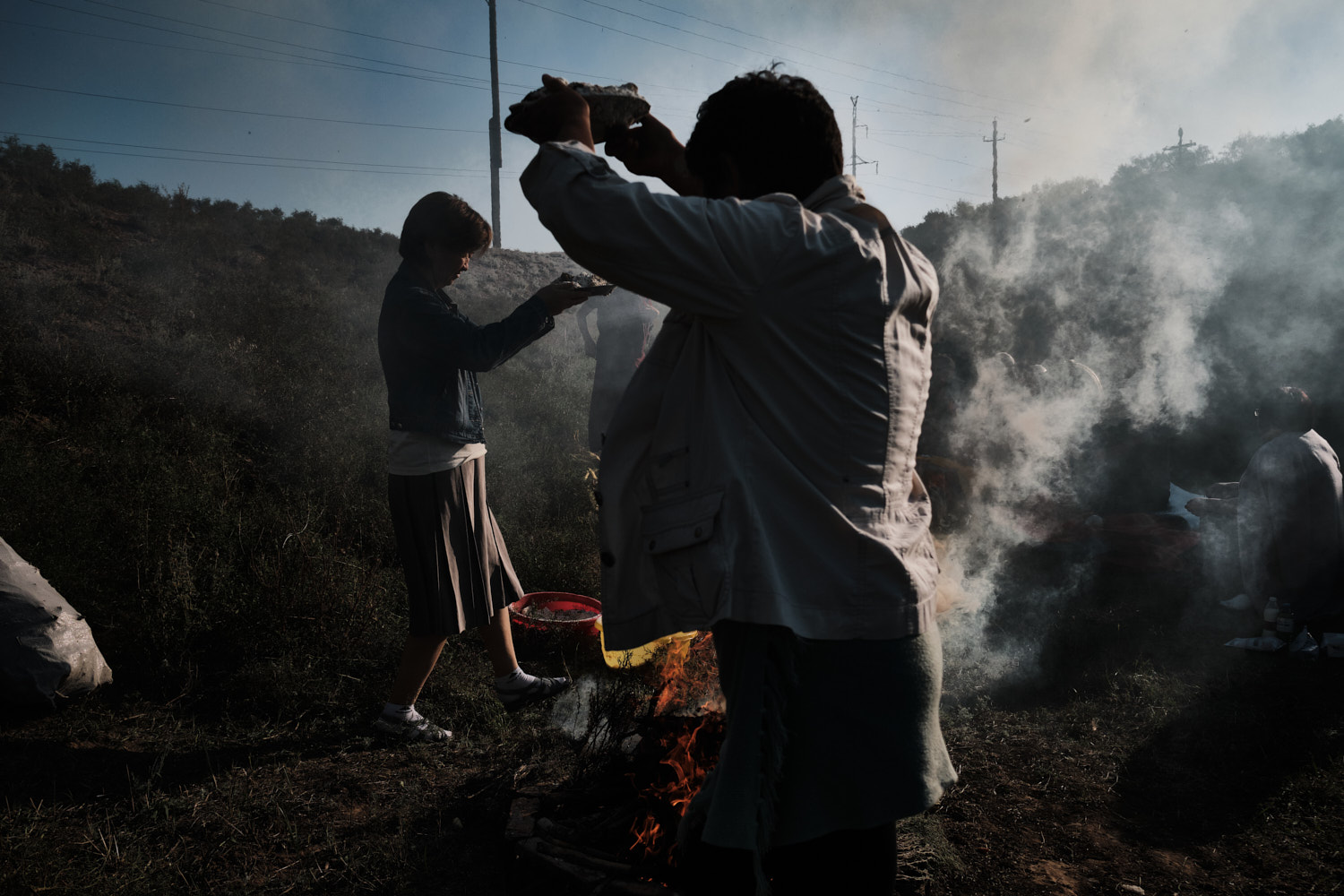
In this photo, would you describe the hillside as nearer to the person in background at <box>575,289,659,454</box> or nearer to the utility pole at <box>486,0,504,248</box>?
the person in background at <box>575,289,659,454</box>

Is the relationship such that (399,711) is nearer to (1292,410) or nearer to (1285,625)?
(1285,625)

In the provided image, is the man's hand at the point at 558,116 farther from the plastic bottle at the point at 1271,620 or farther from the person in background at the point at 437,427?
the plastic bottle at the point at 1271,620

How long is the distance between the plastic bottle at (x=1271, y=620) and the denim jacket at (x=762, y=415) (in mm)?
5473

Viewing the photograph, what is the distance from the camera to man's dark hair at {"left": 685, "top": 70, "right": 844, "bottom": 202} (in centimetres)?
127

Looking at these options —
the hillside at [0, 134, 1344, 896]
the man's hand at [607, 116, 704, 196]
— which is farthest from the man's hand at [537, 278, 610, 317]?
the hillside at [0, 134, 1344, 896]

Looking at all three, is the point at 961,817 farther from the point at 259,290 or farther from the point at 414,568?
the point at 259,290

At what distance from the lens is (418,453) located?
3129mm

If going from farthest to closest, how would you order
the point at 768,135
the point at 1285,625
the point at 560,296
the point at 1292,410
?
1. the point at 1292,410
2. the point at 1285,625
3. the point at 560,296
4. the point at 768,135

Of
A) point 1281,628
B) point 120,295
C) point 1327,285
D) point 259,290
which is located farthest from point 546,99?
point 1327,285

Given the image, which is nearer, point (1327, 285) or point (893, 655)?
point (893, 655)

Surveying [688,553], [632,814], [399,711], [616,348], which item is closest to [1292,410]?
[616,348]

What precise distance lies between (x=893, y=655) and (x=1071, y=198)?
1007 inches

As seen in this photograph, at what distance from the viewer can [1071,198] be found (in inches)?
878

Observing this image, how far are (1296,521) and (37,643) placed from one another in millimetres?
7787
